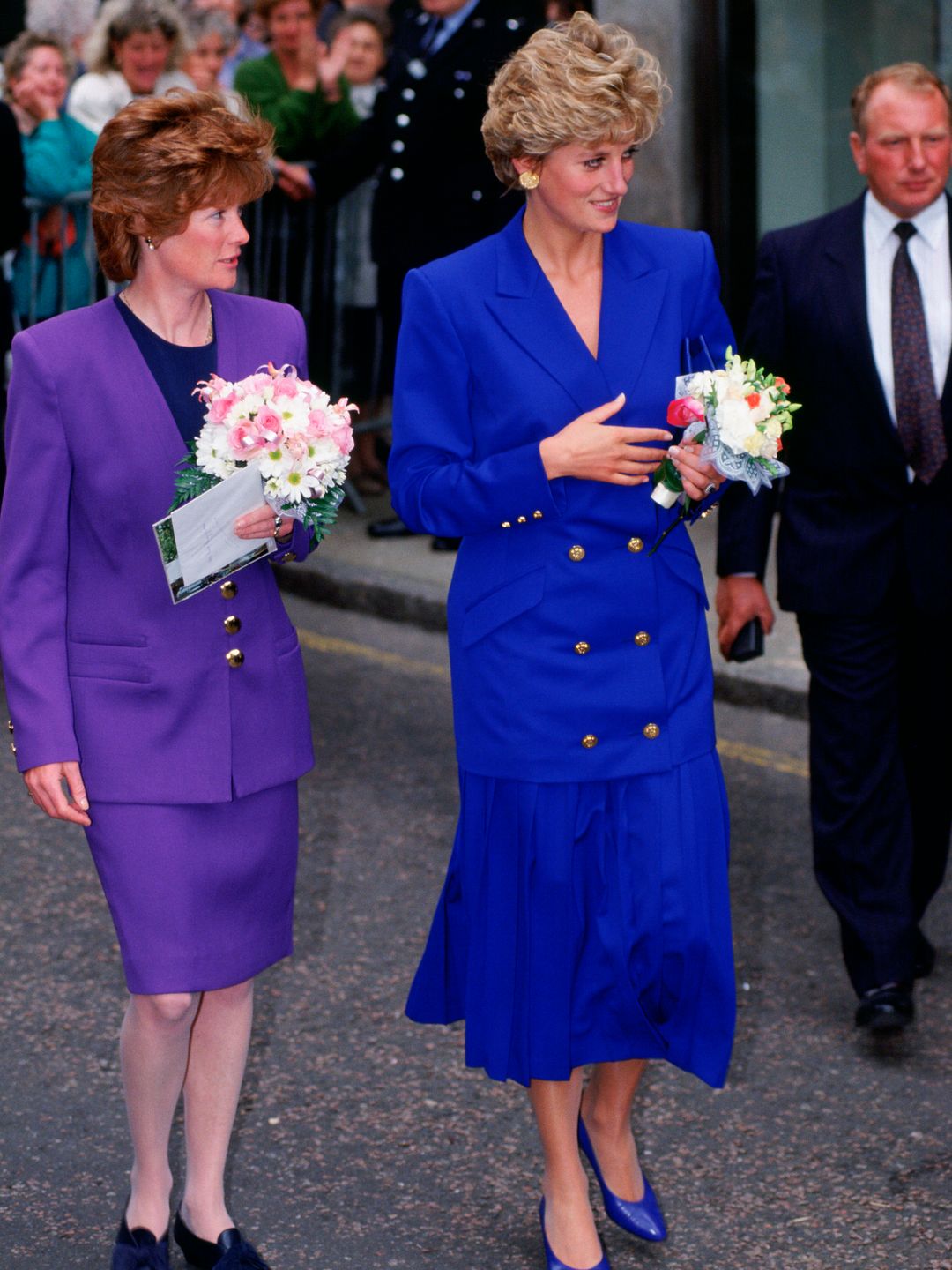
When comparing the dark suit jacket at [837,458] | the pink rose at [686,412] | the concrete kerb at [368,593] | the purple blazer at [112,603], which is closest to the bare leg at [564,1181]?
the purple blazer at [112,603]

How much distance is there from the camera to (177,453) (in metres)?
3.92

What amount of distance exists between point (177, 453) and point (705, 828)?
1172 mm

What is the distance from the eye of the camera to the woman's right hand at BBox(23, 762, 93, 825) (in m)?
3.87

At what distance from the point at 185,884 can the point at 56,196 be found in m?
6.97

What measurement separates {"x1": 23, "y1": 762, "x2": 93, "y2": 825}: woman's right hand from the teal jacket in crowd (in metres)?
6.70

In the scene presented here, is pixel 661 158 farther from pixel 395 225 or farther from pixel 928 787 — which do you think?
pixel 928 787

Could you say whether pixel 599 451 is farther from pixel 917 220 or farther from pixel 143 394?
pixel 917 220

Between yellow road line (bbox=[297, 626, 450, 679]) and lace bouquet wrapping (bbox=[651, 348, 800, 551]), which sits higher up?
lace bouquet wrapping (bbox=[651, 348, 800, 551])

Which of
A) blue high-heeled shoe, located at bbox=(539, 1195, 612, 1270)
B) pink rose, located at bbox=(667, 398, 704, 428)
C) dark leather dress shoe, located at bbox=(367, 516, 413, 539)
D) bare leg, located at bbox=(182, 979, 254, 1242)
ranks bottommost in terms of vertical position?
dark leather dress shoe, located at bbox=(367, 516, 413, 539)

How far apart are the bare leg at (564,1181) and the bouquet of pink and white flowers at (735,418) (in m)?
1.13

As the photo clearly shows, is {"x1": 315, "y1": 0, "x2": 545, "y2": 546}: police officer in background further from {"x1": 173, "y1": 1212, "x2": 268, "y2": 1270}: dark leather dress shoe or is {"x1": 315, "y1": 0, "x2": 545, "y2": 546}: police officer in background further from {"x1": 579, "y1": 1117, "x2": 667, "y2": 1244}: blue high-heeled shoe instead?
{"x1": 173, "y1": 1212, "x2": 268, "y2": 1270}: dark leather dress shoe

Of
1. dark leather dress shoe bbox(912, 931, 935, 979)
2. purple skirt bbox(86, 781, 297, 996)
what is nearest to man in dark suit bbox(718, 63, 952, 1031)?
dark leather dress shoe bbox(912, 931, 935, 979)

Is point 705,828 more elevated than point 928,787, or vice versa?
point 705,828

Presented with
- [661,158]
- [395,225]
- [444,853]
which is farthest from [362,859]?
[661,158]
